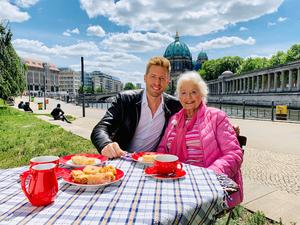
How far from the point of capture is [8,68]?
73.4 ft

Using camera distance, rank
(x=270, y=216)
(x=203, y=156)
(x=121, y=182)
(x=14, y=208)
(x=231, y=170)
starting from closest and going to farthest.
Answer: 1. (x=14, y=208)
2. (x=121, y=182)
3. (x=231, y=170)
4. (x=203, y=156)
5. (x=270, y=216)

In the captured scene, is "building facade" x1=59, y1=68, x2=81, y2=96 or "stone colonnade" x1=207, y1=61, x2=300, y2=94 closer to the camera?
"stone colonnade" x1=207, y1=61, x2=300, y2=94

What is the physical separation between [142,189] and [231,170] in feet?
4.07

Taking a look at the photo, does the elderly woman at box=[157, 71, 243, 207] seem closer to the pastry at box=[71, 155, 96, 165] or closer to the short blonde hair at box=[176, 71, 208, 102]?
the short blonde hair at box=[176, 71, 208, 102]

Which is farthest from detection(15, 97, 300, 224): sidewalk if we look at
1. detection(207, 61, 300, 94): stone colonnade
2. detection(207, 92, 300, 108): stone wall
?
detection(207, 61, 300, 94): stone colonnade

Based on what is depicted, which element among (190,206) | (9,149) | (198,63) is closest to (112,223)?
(190,206)

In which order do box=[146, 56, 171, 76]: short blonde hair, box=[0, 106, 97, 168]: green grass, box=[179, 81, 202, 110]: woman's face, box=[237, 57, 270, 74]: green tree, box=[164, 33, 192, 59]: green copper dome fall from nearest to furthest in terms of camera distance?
box=[179, 81, 202, 110]: woman's face → box=[146, 56, 171, 76]: short blonde hair → box=[0, 106, 97, 168]: green grass → box=[237, 57, 270, 74]: green tree → box=[164, 33, 192, 59]: green copper dome

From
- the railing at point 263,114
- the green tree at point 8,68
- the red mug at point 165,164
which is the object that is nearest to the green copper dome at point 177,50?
the railing at point 263,114

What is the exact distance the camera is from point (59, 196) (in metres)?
1.75

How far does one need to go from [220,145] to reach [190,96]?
71cm

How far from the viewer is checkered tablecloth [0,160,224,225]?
4.80 ft

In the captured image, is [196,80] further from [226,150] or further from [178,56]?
[178,56]

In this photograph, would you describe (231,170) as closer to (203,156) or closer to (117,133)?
(203,156)

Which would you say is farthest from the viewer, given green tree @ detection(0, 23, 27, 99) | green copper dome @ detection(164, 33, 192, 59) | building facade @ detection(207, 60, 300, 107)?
green copper dome @ detection(164, 33, 192, 59)
